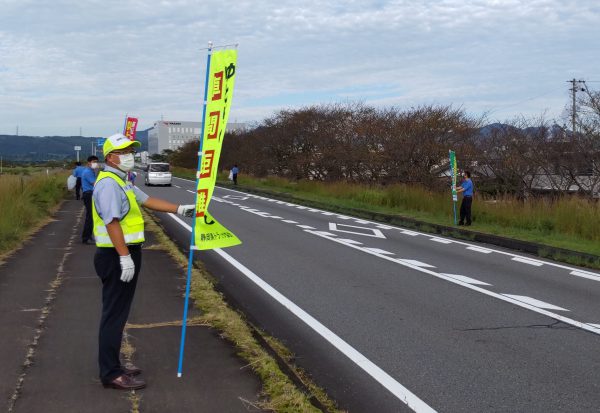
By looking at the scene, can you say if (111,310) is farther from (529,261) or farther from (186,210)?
(529,261)

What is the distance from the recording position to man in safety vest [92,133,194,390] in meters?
4.05

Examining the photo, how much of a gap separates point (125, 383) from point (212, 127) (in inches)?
78.3

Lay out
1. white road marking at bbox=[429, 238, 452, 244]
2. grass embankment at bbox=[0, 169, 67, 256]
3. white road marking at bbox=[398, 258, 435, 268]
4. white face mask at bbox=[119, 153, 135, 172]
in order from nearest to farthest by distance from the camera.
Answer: white face mask at bbox=[119, 153, 135, 172] → white road marking at bbox=[398, 258, 435, 268] → grass embankment at bbox=[0, 169, 67, 256] → white road marking at bbox=[429, 238, 452, 244]

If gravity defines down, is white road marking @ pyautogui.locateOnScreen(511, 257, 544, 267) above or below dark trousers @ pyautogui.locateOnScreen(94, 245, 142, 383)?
below

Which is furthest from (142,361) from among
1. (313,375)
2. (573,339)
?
(573,339)

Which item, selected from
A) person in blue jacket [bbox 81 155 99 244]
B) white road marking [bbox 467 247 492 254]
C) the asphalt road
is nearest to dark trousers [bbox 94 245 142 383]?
the asphalt road

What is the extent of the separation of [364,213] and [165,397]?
52.5ft

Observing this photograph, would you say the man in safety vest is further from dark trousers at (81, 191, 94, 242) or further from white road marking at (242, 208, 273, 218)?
white road marking at (242, 208, 273, 218)

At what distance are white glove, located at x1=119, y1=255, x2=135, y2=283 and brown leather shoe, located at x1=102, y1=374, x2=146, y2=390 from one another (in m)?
0.74

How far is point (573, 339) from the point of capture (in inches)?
235

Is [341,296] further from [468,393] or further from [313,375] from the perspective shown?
[468,393]

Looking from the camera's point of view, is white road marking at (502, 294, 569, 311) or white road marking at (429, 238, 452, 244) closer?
white road marking at (502, 294, 569, 311)

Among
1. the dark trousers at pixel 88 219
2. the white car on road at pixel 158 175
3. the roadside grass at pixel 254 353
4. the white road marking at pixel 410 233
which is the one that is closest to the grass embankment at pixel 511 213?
the white road marking at pixel 410 233

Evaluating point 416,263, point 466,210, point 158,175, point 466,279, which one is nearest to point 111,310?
point 466,279
